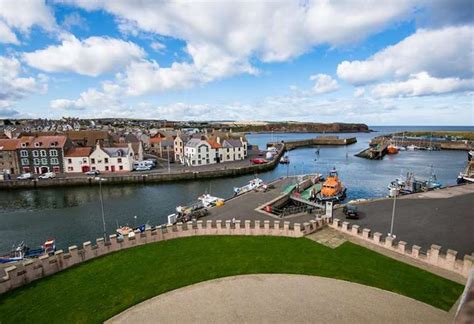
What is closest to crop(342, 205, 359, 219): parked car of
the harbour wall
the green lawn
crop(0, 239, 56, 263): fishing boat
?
the green lawn

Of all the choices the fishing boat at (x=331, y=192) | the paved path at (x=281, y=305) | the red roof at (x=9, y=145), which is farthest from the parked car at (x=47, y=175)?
the paved path at (x=281, y=305)

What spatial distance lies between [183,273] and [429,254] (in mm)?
14152

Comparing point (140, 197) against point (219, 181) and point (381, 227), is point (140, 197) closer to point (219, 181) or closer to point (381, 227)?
point (219, 181)

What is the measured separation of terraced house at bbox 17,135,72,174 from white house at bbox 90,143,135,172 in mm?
6652

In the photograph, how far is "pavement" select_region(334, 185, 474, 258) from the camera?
19438mm

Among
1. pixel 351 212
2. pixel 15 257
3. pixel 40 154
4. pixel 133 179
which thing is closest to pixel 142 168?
pixel 133 179

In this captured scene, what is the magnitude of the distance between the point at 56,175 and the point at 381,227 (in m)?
59.5

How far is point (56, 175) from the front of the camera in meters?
55.6

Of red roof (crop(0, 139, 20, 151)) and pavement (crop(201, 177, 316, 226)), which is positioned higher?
red roof (crop(0, 139, 20, 151))

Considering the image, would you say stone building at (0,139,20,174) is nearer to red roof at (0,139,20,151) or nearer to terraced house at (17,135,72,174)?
red roof at (0,139,20,151)

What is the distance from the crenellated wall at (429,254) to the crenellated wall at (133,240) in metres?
3.61

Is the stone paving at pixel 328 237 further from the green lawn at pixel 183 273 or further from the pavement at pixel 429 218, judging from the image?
the pavement at pixel 429 218

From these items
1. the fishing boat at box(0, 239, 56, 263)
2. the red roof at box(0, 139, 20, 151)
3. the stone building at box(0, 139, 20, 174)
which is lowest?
the fishing boat at box(0, 239, 56, 263)

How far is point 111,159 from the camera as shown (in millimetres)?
59406
